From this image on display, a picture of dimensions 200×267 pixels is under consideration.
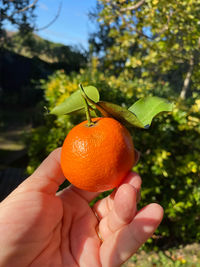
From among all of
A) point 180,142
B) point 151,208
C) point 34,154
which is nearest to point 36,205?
point 151,208

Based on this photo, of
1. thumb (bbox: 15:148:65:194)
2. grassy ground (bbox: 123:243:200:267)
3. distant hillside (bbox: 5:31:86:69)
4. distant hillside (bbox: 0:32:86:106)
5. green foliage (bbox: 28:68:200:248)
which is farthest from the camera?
distant hillside (bbox: 5:31:86:69)

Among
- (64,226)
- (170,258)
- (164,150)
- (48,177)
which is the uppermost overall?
(48,177)

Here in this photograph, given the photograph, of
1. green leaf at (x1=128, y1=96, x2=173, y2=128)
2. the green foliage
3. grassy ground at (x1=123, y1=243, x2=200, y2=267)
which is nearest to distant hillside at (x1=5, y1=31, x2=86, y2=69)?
the green foliage

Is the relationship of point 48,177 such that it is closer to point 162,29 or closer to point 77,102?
point 77,102

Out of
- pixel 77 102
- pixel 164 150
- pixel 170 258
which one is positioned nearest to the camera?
pixel 77 102

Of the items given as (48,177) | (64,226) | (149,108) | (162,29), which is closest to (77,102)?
(149,108)

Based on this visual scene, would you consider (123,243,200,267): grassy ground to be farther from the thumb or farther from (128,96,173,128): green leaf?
(128,96,173,128): green leaf
